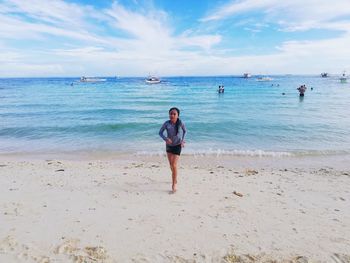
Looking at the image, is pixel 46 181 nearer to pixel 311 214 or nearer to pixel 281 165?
pixel 311 214

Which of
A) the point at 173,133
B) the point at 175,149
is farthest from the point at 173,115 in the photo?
the point at 175,149

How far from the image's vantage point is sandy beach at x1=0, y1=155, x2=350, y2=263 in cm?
486

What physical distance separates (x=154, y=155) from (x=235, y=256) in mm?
8454

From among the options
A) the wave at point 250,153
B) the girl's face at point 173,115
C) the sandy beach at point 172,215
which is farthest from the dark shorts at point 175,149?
the wave at point 250,153

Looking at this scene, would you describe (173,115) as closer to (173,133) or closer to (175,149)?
(173,133)

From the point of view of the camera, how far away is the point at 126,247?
4.98 m

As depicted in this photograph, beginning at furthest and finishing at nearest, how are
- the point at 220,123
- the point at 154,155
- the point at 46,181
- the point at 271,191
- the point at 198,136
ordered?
the point at 220,123, the point at 198,136, the point at 154,155, the point at 46,181, the point at 271,191

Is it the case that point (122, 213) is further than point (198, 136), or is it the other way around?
point (198, 136)

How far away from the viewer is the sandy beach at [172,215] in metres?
4.86

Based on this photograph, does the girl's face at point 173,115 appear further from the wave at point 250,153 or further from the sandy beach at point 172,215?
the wave at point 250,153

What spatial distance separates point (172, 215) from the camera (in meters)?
6.19

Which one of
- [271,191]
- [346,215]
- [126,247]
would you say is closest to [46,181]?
[126,247]

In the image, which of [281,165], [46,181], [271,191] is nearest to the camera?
[271,191]

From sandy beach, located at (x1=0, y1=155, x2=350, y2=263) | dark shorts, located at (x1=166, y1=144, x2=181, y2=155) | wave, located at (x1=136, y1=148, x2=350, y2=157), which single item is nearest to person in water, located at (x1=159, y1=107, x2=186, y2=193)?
dark shorts, located at (x1=166, y1=144, x2=181, y2=155)
